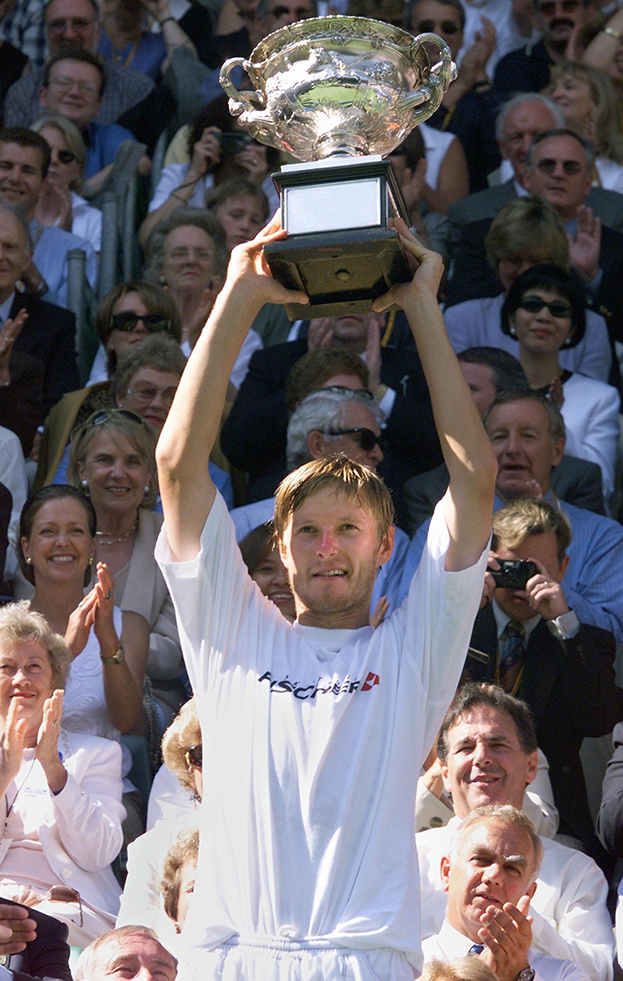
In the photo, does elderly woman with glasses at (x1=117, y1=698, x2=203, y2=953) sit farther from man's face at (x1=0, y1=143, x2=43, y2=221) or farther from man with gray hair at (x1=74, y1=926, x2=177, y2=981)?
man's face at (x1=0, y1=143, x2=43, y2=221)

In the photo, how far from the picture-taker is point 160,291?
25.8ft

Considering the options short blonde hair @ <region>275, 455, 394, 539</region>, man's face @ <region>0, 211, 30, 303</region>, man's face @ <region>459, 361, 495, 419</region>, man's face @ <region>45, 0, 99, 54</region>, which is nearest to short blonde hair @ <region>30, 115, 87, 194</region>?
man's face @ <region>45, 0, 99, 54</region>

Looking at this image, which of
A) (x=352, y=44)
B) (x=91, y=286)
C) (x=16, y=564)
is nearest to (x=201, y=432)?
(x=352, y=44)

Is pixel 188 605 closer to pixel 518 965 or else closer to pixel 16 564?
pixel 518 965

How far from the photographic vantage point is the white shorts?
121 inches

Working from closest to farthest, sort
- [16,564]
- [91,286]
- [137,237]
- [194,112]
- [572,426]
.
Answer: [16,564], [572,426], [91,286], [137,237], [194,112]

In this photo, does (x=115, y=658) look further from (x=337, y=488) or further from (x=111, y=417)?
(x=337, y=488)

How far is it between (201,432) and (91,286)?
5.71 metres

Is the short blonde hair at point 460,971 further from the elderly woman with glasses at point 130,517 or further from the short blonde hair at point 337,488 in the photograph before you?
the elderly woman with glasses at point 130,517

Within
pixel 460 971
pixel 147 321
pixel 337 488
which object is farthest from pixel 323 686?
pixel 147 321

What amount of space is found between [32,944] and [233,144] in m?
6.20

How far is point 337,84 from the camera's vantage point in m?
4.07

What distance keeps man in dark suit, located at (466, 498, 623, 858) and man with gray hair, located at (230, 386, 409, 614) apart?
0.63 metres

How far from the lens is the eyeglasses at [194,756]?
193 inches
